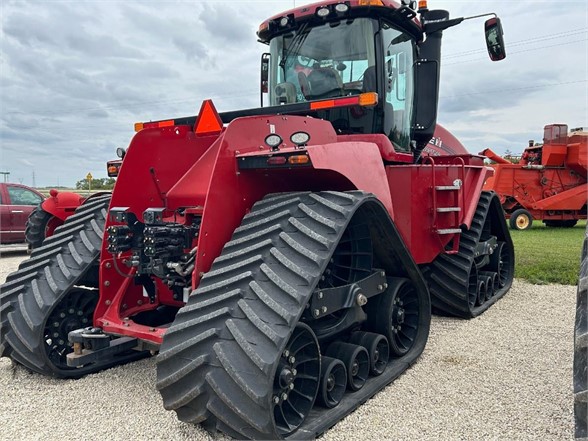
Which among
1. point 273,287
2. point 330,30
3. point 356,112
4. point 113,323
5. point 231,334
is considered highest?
point 330,30

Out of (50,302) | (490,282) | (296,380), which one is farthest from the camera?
(490,282)

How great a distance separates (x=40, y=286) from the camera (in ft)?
12.8

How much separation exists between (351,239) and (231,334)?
1.50 m

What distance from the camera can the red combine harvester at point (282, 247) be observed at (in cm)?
276

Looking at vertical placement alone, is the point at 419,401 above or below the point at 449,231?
below

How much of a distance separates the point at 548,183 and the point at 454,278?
1237 cm

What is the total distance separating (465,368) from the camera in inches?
163

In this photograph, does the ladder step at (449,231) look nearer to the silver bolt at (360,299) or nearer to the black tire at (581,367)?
the silver bolt at (360,299)

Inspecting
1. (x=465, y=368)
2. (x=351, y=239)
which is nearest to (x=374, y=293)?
(x=351, y=239)

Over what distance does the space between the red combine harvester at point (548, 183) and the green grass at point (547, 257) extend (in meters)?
1.19

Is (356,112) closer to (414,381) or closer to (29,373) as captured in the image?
(414,381)

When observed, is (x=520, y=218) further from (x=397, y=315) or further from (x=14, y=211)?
(x=14, y=211)

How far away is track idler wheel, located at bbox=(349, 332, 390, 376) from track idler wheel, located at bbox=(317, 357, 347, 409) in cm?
41

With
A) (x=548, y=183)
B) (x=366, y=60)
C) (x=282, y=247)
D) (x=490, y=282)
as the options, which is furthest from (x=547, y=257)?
(x=282, y=247)
